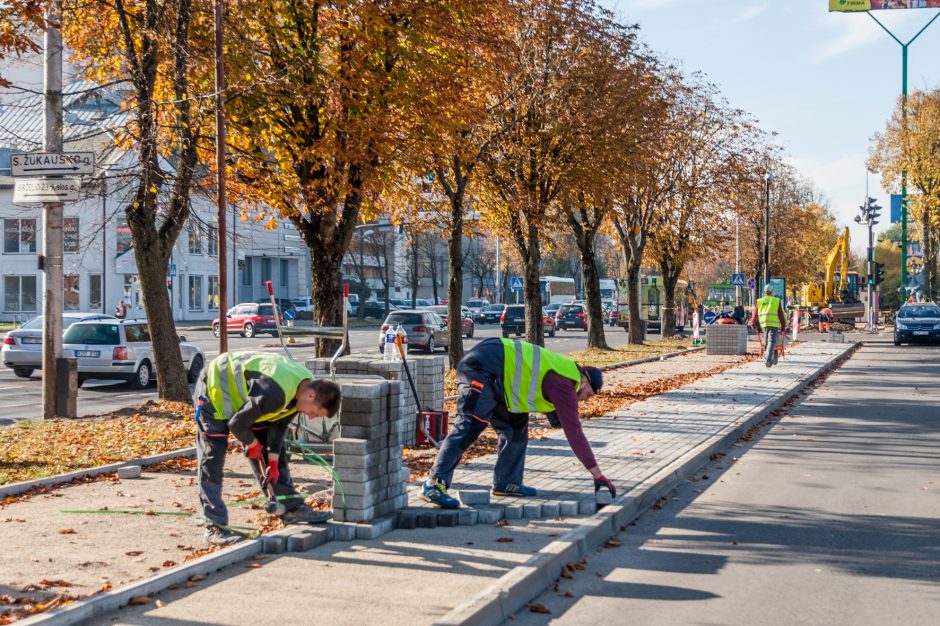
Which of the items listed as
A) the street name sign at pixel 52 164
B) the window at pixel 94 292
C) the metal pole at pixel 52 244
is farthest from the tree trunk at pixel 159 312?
the window at pixel 94 292

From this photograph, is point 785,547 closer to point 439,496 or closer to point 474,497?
point 474,497

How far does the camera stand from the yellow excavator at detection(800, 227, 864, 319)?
5984 cm

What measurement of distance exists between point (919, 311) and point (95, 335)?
3204 centimetres

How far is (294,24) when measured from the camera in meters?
17.0

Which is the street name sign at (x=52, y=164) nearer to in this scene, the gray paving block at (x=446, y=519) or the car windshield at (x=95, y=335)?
the gray paving block at (x=446, y=519)

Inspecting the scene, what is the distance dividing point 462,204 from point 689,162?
19.3 metres

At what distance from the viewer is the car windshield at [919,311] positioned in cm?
4150

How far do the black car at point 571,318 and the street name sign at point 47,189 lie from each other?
47.8 metres

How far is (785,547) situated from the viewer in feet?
25.3

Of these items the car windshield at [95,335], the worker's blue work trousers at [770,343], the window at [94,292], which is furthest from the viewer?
the window at [94,292]

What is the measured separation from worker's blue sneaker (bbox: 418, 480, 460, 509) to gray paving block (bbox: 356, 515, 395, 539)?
55cm

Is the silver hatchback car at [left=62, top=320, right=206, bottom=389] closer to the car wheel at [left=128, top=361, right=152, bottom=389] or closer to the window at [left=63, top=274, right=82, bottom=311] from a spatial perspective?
the car wheel at [left=128, top=361, right=152, bottom=389]

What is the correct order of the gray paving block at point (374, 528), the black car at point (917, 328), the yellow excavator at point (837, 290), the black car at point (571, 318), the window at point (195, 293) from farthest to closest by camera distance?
the window at point (195, 293)
the black car at point (571, 318)
the yellow excavator at point (837, 290)
the black car at point (917, 328)
the gray paving block at point (374, 528)

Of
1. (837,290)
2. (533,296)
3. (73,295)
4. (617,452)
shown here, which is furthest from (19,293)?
(617,452)
